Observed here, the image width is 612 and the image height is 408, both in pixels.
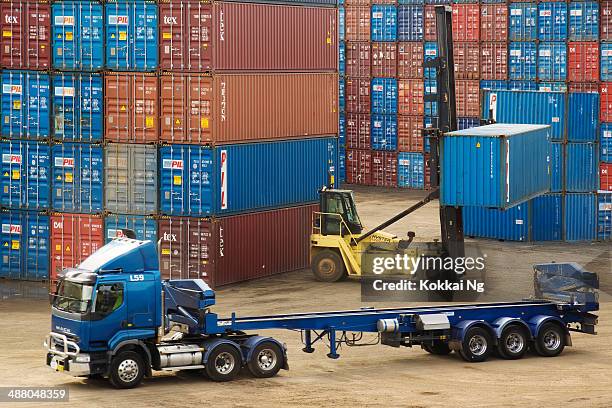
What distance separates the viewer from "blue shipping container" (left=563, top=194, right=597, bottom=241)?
5156cm

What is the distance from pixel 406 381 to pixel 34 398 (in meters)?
7.67

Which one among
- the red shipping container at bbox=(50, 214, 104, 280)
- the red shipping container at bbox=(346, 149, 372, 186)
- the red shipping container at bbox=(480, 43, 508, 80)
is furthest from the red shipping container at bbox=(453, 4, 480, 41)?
the red shipping container at bbox=(50, 214, 104, 280)

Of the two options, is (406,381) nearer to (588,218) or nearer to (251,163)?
(251,163)

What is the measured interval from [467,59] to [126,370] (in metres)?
41.2

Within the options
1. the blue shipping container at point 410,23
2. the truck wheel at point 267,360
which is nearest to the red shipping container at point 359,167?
the blue shipping container at point 410,23

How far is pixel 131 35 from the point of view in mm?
40844

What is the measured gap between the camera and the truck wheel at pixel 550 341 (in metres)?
30.4

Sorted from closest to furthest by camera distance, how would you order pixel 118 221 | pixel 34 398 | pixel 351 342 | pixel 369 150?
pixel 34 398 < pixel 351 342 < pixel 118 221 < pixel 369 150

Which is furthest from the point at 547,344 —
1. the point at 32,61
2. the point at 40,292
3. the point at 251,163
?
the point at 32,61

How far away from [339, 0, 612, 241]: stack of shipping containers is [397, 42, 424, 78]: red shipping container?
0.05 metres

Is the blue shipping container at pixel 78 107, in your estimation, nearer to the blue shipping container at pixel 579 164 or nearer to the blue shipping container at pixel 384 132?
the blue shipping container at pixel 579 164

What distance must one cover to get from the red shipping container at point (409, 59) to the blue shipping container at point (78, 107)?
30.1 meters

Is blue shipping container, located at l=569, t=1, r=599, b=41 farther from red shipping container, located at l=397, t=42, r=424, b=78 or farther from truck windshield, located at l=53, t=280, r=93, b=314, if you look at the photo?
truck windshield, located at l=53, t=280, r=93, b=314

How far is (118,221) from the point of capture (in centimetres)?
4125
